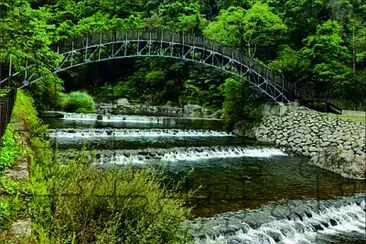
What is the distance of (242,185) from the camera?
37.2ft

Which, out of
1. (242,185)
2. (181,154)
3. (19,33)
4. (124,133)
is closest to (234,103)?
(124,133)

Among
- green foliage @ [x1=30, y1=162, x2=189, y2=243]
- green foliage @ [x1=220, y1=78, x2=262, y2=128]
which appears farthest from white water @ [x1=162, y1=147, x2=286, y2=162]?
green foliage @ [x1=30, y1=162, x2=189, y2=243]

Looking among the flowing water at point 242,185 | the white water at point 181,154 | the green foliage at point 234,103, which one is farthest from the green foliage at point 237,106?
the white water at point 181,154

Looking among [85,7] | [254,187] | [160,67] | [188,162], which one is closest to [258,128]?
[188,162]

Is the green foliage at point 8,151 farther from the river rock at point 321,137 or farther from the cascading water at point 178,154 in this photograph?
the river rock at point 321,137

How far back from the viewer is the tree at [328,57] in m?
25.0

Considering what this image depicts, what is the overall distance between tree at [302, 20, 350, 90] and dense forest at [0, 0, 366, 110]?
0.21ft

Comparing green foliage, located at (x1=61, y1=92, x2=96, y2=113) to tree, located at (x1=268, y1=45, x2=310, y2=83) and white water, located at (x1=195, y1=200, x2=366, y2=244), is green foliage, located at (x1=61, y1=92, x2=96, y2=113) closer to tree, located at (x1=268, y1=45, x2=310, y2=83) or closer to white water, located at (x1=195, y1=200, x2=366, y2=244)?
tree, located at (x1=268, y1=45, x2=310, y2=83)

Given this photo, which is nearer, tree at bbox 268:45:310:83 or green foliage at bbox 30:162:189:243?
green foliage at bbox 30:162:189:243

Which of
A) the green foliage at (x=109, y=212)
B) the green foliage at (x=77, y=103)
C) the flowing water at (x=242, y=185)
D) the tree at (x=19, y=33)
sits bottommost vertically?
the flowing water at (x=242, y=185)

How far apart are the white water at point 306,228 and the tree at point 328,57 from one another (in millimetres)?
16299

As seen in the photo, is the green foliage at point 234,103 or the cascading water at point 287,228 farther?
the green foliage at point 234,103

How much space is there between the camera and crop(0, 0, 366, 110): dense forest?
23641 mm

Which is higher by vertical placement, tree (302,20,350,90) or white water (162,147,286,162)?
tree (302,20,350,90)
